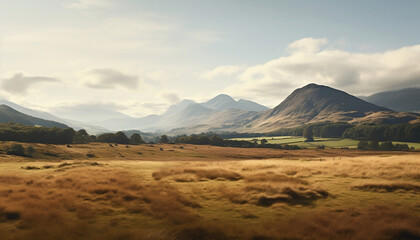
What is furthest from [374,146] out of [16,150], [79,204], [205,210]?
[79,204]

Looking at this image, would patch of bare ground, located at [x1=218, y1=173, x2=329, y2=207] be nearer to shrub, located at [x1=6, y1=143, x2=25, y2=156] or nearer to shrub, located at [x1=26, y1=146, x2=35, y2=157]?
shrub, located at [x1=6, y1=143, x2=25, y2=156]

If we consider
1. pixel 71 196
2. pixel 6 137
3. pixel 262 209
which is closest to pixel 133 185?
pixel 71 196

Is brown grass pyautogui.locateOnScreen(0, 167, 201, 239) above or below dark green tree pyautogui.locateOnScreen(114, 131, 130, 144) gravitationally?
below

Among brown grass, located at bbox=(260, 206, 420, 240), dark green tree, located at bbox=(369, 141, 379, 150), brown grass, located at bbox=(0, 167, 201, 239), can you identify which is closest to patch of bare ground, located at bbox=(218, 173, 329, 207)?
brown grass, located at bbox=(260, 206, 420, 240)

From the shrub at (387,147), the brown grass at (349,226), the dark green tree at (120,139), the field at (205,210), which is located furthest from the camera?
the shrub at (387,147)

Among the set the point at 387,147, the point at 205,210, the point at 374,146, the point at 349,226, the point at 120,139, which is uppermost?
the point at 120,139

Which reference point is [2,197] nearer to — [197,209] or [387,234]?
[197,209]

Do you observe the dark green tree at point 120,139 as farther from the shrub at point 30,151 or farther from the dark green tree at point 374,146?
the dark green tree at point 374,146

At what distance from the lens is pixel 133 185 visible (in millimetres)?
23953

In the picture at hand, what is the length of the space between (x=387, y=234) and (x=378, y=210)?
438 cm

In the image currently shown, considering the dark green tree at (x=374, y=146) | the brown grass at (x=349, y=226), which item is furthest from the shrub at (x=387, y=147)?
the brown grass at (x=349, y=226)

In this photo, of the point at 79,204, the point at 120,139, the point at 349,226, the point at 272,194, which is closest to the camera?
the point at 349,226

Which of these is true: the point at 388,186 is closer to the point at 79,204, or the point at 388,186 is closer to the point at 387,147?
the point at 79,204

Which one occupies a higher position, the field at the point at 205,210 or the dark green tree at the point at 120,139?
the dark green tree at the point at 120,139
